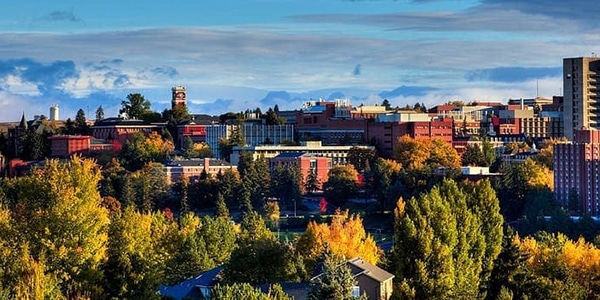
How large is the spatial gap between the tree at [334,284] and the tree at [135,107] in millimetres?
101578

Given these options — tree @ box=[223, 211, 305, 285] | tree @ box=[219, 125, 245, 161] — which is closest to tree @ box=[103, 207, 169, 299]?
tree @ box=[223, 211, 305, 285]

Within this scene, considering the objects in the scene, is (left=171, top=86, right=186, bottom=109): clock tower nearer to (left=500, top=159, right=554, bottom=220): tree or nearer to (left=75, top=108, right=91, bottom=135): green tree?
(left=75, top=108, right=91, bottom=135): green tree

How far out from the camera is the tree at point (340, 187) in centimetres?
9756

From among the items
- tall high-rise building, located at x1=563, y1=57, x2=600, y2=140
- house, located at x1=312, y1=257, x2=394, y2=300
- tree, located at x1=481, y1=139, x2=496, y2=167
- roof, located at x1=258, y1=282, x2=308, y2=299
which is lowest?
roof, located at x1=258, y1=282, x2=308, y2=299

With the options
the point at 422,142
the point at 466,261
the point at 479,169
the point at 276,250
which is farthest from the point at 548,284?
the point at 422,142

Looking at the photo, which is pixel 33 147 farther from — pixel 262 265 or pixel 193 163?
pixel 262 265

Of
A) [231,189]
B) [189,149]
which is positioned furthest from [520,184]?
[189,149]

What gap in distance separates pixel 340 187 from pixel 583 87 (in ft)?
98.6

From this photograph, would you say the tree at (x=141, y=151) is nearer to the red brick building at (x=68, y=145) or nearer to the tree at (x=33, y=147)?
the red brick building at (x=68, y=145)

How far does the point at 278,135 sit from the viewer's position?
123 metres

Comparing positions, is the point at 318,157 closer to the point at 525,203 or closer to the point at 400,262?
the point at 525,203

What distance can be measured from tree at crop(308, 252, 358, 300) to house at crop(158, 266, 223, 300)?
8.75m

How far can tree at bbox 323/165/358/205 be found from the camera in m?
97.6

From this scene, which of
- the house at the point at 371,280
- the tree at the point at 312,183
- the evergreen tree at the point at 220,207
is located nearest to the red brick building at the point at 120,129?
the tree at the point at 312,183
